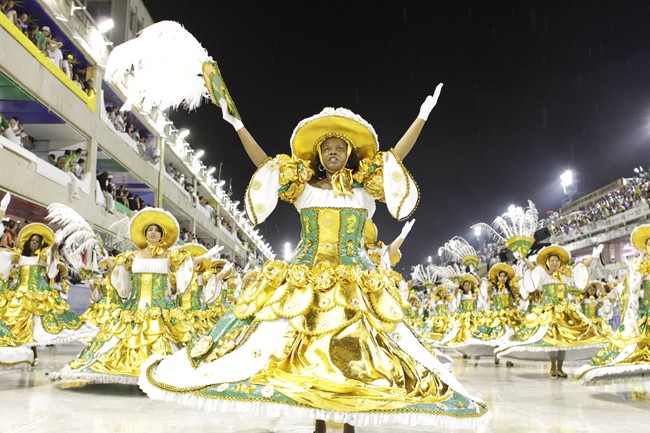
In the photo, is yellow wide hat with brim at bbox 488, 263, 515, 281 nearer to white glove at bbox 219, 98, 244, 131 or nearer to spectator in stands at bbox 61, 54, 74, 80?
white glove at bbox 219, 98, 244, 131

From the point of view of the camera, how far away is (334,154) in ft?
14.3

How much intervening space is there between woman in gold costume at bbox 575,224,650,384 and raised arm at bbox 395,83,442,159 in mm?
3668

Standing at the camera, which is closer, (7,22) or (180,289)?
(180,289)

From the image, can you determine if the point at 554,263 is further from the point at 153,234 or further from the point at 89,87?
the point at 89,87

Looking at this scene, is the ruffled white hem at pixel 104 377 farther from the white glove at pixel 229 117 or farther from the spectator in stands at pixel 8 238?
the spectator in stands at pixel 8 238

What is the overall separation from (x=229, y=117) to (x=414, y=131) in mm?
1297

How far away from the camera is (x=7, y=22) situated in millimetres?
14055

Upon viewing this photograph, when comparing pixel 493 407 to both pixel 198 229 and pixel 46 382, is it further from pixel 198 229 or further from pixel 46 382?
pixel 198 229

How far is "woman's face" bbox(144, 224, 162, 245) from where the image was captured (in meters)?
6.98

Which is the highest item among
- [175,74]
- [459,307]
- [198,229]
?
[198,229]

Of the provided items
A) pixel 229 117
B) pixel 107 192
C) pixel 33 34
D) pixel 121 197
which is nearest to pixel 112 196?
pixel 107 192

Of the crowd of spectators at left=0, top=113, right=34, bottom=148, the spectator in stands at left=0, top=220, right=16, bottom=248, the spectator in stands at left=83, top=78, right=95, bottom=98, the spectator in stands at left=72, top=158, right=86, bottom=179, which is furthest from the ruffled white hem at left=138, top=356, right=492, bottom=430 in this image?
the spectator in stands at left=83, top=78, right=95, bottom=98

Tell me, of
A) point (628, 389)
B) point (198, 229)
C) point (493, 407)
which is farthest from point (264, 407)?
point (198, 229)

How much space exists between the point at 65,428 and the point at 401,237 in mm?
2998
